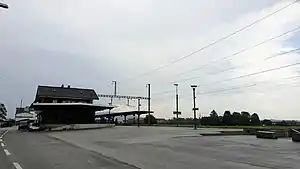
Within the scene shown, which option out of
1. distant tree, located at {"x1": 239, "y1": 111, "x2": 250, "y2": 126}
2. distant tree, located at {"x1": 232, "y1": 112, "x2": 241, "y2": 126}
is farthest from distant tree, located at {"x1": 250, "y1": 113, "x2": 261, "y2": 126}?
distant tree, located at {"x1": 232, "y1": 112, "x2": 241, "y2": 126}

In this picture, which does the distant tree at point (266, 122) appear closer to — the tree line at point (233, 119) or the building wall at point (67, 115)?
the tree line at point (233, 119)

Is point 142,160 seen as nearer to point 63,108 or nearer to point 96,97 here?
point 63,108

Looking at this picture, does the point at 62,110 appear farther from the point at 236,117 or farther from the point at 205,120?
the point at 236,117

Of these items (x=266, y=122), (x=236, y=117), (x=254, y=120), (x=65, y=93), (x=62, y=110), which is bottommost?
(x=266, y=122)

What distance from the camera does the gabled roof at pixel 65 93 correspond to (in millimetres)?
83062

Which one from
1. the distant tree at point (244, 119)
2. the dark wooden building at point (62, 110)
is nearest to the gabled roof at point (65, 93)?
the dark wooden building at point (62, 110)

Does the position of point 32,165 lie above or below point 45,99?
below

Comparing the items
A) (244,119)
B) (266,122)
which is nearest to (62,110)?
(244,119)

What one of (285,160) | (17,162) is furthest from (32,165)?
(285,160)

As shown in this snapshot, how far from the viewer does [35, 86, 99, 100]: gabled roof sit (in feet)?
273

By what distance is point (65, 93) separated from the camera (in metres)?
87.8

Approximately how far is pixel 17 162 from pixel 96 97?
7909 centimetres

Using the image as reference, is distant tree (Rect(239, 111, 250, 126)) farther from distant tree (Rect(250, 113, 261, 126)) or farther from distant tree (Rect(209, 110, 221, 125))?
Answer: distant tree (Rect(209, 110, 221, 125))

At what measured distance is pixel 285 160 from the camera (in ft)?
46.0
